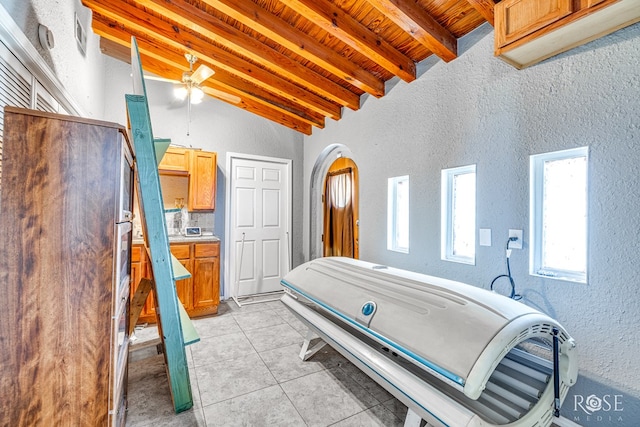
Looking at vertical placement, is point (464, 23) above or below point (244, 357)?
above

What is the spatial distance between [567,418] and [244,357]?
2.35 meters

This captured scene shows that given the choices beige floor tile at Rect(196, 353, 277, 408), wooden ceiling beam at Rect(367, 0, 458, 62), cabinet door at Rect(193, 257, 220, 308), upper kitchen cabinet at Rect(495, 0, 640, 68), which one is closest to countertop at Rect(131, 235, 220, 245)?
cabinet door at Rect(193, 257, 220, 308)

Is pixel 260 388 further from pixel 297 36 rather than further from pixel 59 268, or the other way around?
pixel 297 36

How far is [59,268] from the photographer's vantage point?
112cm

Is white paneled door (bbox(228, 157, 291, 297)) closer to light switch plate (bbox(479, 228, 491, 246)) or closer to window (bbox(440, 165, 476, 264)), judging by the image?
window (bbox(440, 165, 476, 264))

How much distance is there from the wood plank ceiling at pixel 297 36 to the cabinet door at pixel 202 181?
2.86 feet

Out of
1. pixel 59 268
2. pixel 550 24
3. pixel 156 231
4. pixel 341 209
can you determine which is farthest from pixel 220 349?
pixel 550 24

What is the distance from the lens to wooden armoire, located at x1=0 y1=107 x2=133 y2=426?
41.4 inches

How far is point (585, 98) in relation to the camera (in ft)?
5.32

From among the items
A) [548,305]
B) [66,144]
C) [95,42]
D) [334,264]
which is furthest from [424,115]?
[95,42]

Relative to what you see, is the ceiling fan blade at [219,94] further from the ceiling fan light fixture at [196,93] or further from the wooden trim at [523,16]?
the wooden trim at [523,16]

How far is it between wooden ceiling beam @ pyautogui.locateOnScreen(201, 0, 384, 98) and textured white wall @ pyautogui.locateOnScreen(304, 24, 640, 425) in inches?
14.4

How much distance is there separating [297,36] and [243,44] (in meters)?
0.57

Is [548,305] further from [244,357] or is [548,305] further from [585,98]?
[244,357]
